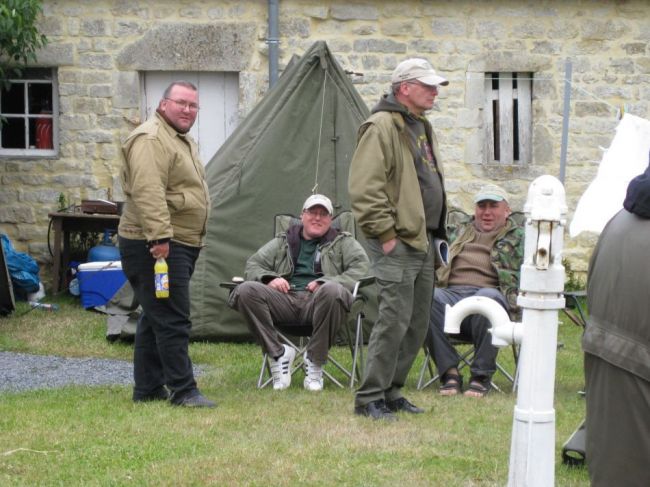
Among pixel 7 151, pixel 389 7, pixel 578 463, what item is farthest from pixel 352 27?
pixel 578 463

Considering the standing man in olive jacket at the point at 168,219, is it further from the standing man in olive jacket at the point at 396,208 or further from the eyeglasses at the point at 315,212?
the eyeglasses at the point at 315,212

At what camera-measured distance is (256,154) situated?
341 inches

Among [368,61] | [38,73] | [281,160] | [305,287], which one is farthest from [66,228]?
[305,287]

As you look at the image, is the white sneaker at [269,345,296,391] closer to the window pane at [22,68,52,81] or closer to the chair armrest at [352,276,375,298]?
the chair armrest at [352,276,375,298]

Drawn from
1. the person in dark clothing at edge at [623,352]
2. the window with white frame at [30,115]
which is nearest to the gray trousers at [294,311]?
the person in dark clothing at edge at [623,352]

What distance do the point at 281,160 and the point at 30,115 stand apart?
3.68 metres

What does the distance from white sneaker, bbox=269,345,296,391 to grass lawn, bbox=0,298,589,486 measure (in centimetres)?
12

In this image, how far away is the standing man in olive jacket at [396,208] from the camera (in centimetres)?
550

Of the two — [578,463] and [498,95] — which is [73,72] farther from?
[578,463]

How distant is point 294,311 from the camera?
22.5 ft

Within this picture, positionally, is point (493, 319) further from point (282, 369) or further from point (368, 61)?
point (368, 61)

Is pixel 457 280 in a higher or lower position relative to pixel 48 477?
higher

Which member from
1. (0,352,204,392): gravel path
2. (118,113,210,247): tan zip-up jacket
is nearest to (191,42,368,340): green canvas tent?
(0,352,204,392): gravel path

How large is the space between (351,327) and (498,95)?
3837 millimetres
